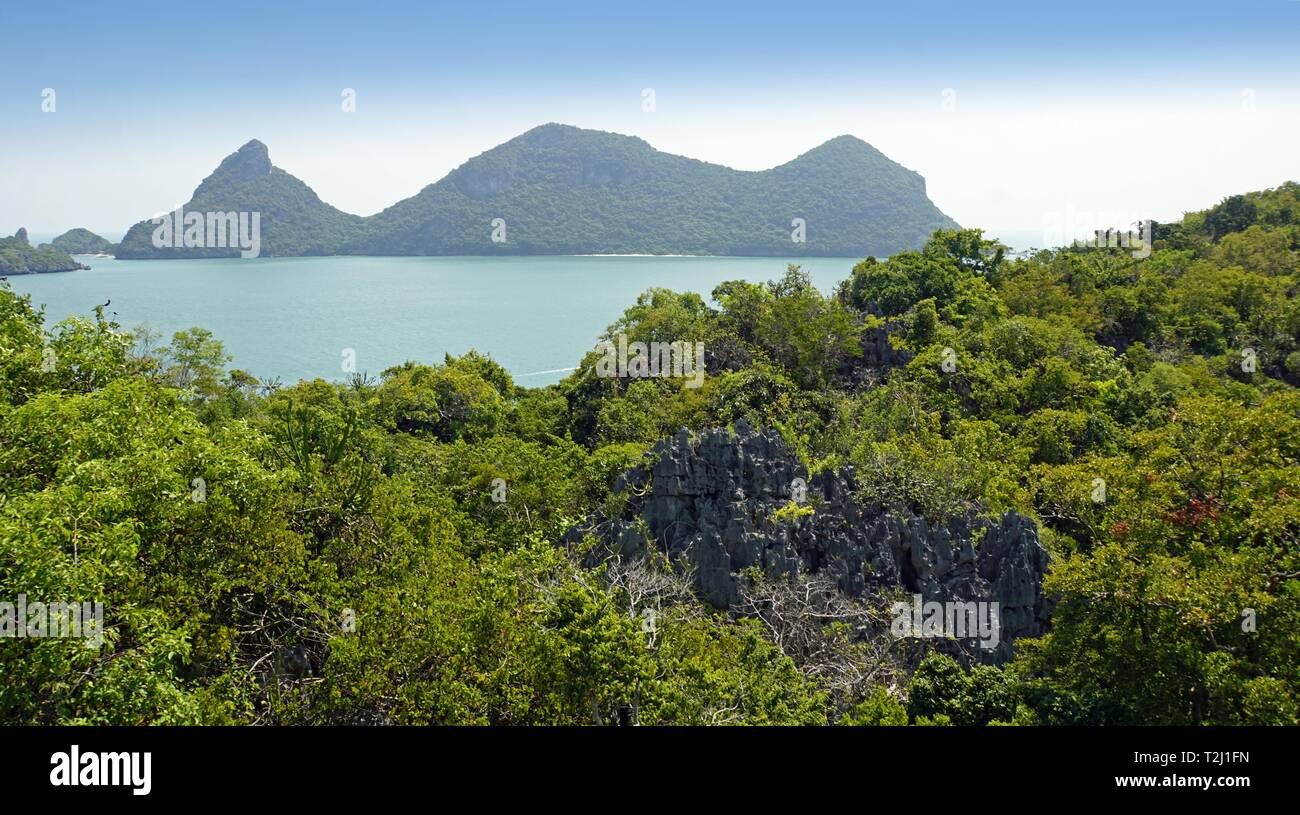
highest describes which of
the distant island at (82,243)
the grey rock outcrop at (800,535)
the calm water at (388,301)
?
the distant island at (82,243)

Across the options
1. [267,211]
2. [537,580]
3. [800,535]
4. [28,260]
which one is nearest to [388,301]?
[28,260]

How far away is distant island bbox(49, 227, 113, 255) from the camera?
Answer: 157875 millimetres

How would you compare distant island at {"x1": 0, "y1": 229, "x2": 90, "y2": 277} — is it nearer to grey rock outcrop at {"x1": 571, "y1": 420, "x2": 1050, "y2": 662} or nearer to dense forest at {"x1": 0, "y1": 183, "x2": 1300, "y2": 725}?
dense forest at {"x1": 0, "y1": 183, "x2": 1300, "y2": 725}

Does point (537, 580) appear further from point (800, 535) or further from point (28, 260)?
point (28, 260)

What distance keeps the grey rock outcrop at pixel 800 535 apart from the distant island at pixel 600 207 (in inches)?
4741

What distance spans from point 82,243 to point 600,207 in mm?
104887

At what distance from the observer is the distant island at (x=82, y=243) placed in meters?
158

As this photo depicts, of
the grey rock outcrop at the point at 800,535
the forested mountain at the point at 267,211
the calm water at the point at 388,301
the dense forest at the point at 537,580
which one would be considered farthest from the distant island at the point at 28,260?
the grey rock outcrop at the point at 800,535

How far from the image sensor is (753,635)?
15422 millimetres

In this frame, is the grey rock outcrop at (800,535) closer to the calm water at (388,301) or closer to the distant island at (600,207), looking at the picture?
the calm water at (388,301)

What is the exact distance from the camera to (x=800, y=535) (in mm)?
18500
